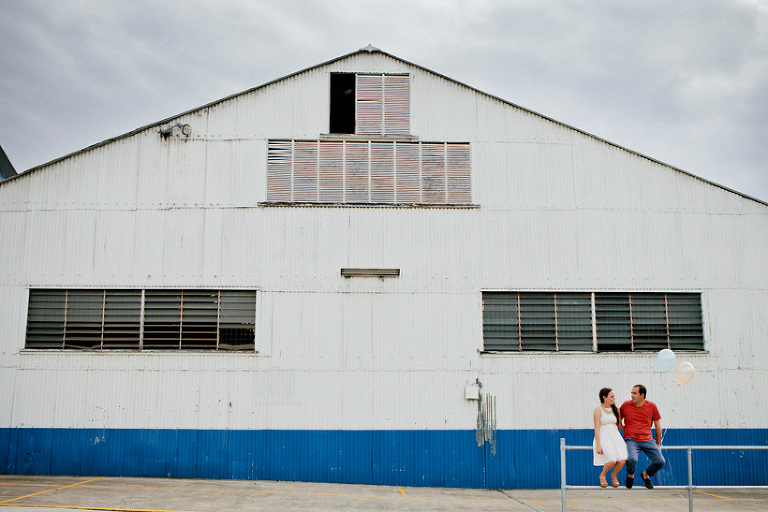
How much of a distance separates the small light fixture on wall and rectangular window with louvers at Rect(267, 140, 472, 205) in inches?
62.4

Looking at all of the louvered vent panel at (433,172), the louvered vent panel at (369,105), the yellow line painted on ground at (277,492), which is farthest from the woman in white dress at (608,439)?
the louvered vent panel at (369,105)

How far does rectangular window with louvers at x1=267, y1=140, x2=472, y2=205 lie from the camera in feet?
42.8

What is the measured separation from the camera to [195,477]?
474 inches

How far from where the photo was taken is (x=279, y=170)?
1311 cm

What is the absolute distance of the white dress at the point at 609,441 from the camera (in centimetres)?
916

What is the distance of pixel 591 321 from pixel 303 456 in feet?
23.3

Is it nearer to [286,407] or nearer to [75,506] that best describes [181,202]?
[286,407]

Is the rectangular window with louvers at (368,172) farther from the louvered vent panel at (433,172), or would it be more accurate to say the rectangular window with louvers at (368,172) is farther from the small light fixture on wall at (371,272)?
the small light fixture on wall at (371,272)

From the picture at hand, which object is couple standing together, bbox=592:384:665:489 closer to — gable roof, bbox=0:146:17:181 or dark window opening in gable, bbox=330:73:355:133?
dark window opening in gable, bbox=330:73:355:133

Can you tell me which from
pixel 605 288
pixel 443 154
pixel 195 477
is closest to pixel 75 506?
pixel 195 477

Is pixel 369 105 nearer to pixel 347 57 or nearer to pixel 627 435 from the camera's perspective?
pixel 347 57

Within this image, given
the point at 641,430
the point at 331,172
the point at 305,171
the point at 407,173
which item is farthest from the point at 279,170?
the point at 641,430

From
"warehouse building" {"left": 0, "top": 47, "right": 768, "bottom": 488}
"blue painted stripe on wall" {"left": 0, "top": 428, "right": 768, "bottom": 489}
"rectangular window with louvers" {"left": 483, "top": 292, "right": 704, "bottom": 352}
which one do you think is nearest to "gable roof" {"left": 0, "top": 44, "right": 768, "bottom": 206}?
"warehouse building" {"left": 0, "top": 47, "right": 768, "bottom": 488}

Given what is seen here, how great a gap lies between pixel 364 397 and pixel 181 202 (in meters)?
6.06
